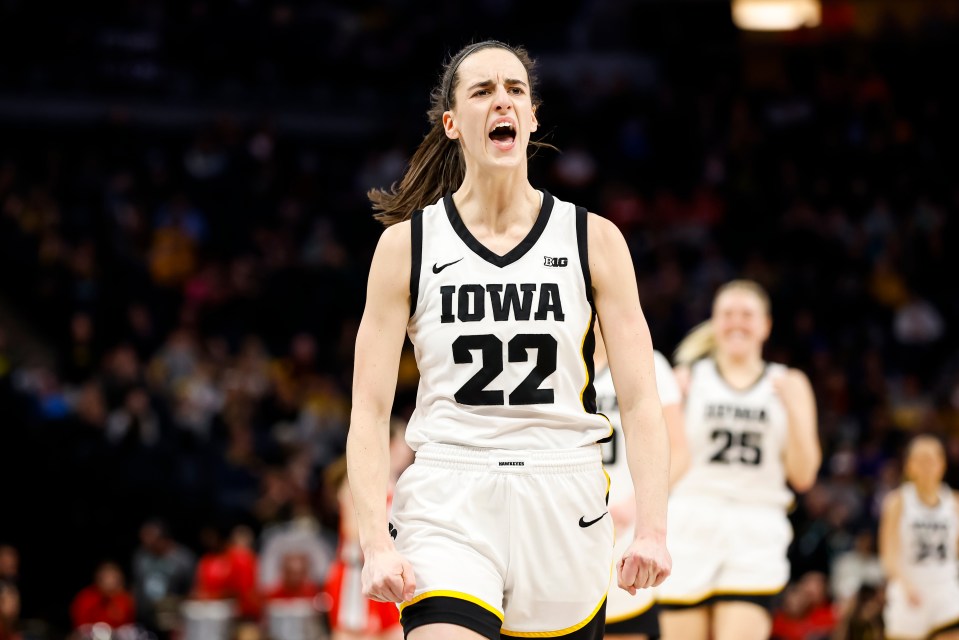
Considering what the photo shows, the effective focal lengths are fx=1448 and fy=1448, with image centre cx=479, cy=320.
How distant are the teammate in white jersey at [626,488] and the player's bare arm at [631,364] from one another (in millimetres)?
1814

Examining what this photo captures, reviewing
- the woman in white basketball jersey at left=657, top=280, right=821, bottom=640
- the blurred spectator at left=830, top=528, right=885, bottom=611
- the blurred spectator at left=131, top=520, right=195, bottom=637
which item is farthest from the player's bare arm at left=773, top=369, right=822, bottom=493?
the blurred spectator at left=131, top=520, right=195, bottom=637

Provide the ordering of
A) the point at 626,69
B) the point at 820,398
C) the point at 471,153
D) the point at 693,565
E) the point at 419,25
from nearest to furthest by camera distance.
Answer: the point at 471,153 < the point at 693,565 < the point at 820,398 < the point at 419,25 < the point at 626,69

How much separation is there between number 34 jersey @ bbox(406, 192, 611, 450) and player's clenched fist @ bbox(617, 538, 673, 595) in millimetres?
345

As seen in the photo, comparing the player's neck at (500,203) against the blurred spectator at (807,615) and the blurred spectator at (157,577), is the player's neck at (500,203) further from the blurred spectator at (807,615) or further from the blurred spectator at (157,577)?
the blurred spectator at (807,615)

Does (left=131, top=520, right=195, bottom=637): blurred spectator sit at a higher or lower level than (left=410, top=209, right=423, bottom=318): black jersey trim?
lower

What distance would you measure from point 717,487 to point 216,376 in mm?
8477

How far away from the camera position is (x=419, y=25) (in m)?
20.0

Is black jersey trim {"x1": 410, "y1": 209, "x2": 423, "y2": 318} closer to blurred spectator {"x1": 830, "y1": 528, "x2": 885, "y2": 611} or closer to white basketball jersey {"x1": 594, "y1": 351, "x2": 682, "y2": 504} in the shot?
white basketball jersey {"x1": 594, "y1": 351, "x2": 682, "y2": 504}

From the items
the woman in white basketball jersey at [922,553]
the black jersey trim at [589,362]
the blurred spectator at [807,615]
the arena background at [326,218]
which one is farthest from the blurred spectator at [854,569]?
the black jersey trim at [589,362]

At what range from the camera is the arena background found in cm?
1295

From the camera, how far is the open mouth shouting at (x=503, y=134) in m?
3.80

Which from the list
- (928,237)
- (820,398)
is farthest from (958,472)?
(928,237)

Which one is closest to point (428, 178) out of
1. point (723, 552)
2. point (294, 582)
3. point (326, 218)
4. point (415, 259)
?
point (415, 259)

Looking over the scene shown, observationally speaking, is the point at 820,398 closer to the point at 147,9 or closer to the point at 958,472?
the point at 958,472
